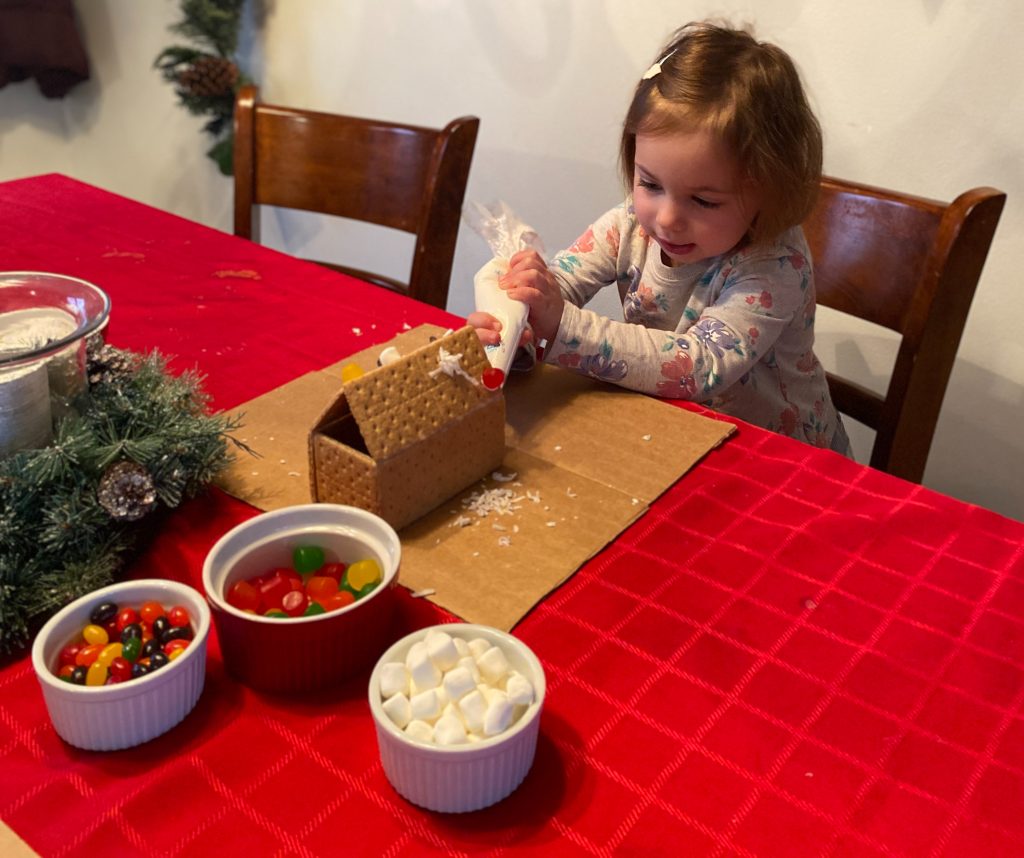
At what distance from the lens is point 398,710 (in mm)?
521

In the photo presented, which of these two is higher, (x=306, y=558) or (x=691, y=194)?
(x=691, y=194)

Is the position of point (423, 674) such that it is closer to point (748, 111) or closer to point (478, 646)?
point (478, 646)

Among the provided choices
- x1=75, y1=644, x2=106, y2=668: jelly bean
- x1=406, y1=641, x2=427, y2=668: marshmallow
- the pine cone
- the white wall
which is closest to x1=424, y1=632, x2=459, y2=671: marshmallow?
x1=406, y1=641, x2=427, y2=668: marshmallow

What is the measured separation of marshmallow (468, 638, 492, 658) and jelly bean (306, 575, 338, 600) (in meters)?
0.11

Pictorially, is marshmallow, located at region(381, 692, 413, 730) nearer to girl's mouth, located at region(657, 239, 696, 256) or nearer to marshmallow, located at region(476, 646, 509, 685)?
marshmallow, located at region(476, 646, 509, 685)

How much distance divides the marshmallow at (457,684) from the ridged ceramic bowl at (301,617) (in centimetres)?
9

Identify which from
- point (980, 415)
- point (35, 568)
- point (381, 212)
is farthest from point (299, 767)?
point (980, 415)

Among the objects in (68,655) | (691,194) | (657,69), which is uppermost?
(657,69)

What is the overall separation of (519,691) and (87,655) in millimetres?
265

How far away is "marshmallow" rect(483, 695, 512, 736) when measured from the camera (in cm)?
51

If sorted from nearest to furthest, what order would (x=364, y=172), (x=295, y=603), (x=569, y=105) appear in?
(x=295, y=603), (x=364, y=172), (x=569, y=105)

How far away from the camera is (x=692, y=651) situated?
638 mm

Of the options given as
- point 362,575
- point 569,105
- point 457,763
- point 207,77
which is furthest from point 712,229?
point 207,77

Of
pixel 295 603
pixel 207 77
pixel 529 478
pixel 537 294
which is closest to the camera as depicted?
pixel 295 603
